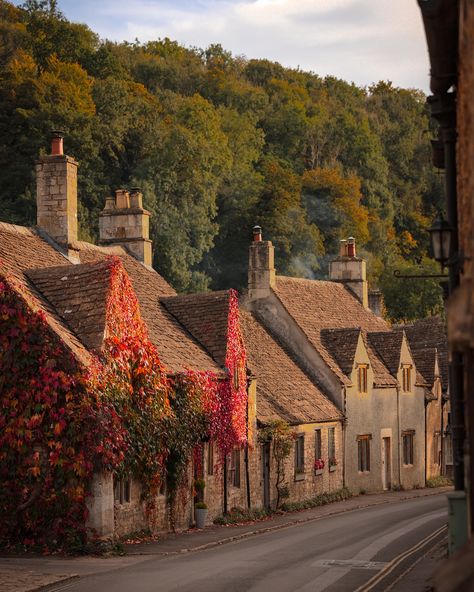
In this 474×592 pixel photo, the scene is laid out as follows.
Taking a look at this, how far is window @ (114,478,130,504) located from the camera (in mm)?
29562

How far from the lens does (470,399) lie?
12195 millimetres

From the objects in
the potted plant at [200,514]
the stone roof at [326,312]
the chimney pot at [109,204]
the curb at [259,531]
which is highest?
the chimney pot at [109,204]

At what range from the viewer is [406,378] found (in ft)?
181

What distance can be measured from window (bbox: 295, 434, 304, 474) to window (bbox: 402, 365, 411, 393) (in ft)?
38.4

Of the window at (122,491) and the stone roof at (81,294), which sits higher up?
the stone roof at (81,294)

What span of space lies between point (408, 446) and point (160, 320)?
2048 centimetres

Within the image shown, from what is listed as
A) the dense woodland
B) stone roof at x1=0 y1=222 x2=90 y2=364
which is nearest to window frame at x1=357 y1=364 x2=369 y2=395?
stone roof at x1=0 y1=222 x2=90 y2=364

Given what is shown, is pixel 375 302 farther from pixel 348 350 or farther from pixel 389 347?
pixel 348 350

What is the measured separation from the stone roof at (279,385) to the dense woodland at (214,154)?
82.6ft

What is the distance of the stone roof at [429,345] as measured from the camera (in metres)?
59.1

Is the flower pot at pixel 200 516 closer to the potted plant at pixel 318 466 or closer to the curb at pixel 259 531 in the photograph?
the curb at pixel 259 531

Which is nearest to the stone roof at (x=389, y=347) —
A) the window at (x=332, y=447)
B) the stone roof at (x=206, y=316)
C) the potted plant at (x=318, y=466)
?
the window at (x=332, y=447)

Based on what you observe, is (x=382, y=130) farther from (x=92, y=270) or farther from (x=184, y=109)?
(x=92, y=270)

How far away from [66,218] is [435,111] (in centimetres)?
2253
